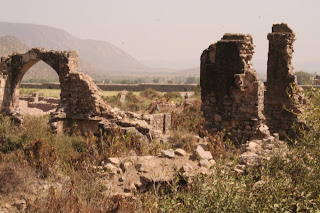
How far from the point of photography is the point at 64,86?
12.6m

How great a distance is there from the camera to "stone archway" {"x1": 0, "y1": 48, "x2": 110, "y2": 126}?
12086 mm

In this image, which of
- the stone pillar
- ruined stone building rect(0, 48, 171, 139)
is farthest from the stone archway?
the stone pillar

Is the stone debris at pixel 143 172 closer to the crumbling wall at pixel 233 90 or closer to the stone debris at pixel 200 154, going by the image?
the stone debris at pixel 200 154

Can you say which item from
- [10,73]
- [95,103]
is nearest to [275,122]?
[95,103]

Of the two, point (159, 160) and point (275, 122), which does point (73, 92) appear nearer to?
point (159, 160)

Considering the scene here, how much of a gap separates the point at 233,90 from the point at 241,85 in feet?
1.14

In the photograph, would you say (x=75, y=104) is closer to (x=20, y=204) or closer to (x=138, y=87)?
(x=20, y=204)

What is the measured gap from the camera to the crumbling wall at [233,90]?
10.8m

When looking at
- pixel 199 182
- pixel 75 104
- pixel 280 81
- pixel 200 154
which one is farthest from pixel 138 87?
pixel 199 182

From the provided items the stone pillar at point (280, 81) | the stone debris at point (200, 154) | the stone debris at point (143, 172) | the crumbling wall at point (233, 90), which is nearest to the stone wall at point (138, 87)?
the stone pillar at point (280, 81)

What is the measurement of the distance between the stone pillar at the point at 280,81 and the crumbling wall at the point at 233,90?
75.2 inches

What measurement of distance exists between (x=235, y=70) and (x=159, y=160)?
4717mm

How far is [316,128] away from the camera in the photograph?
20.5 ft

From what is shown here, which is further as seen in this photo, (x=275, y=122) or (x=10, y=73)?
(x=10, y=73)
